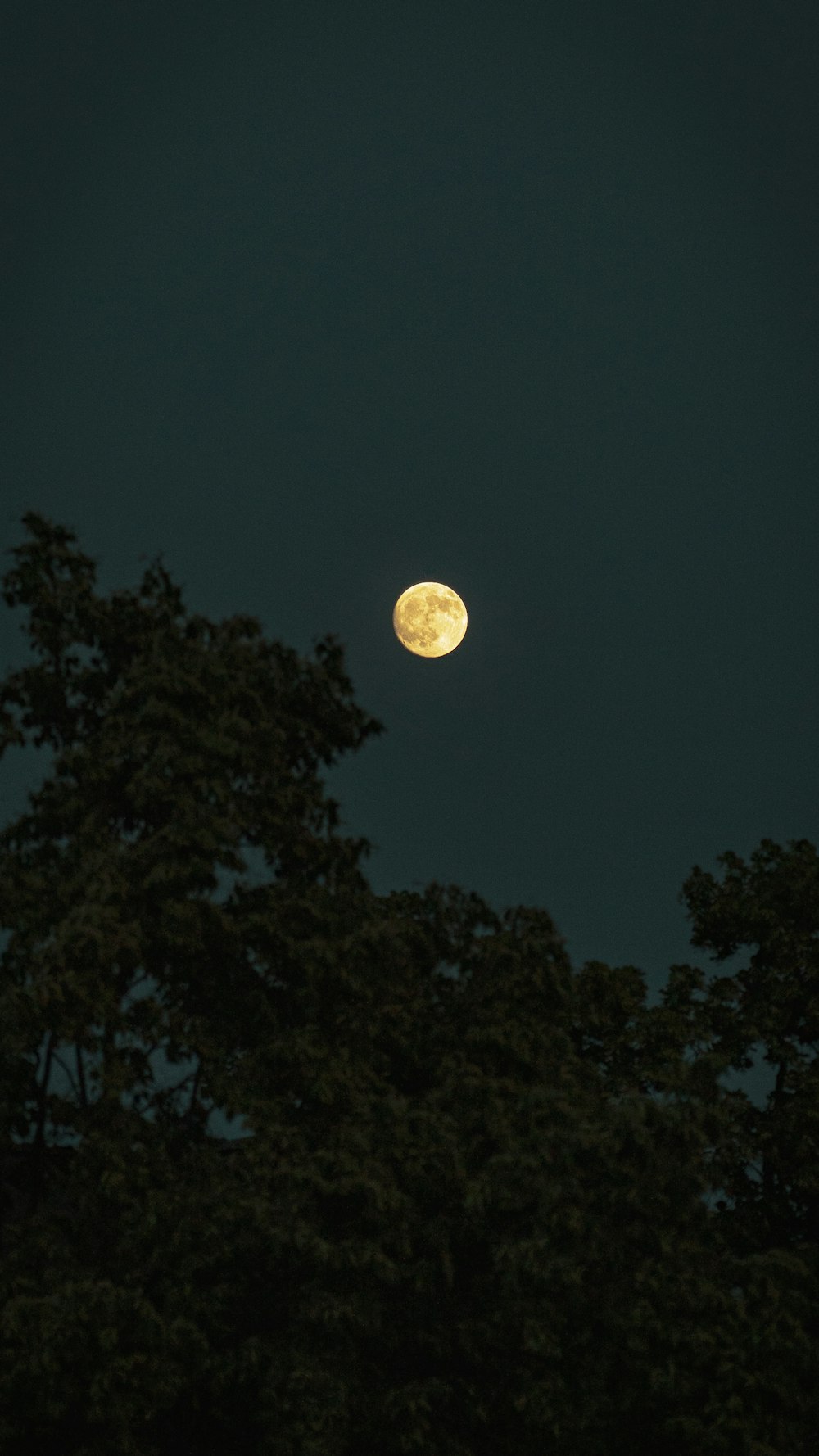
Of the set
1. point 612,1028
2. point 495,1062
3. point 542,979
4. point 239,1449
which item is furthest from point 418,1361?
point 612,1028

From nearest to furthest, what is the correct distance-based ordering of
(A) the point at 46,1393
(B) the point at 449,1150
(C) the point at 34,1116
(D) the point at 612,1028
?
(A) the point at 46,1393 < (B) the point at 449,1150 < (C) the point at 34,1116 < (D) the point at 612,1028

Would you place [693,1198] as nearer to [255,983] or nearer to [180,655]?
[255,983]

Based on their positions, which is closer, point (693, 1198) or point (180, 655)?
point (693, 1198)

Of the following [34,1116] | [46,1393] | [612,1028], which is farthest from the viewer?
[612,1028]

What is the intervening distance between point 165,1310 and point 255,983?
3.94 meters

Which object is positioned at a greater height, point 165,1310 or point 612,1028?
point 612,1028

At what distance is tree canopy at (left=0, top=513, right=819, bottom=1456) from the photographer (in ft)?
48.0

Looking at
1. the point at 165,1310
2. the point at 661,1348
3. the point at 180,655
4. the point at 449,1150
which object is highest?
the point at 180,655

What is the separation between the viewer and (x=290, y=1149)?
1577cm

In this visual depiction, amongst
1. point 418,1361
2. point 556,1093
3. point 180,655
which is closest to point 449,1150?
point 556,1093

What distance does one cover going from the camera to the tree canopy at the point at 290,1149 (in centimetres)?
1462

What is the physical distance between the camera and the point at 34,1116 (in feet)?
54.7

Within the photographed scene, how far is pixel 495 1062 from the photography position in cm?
1717

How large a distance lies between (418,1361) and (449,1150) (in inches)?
103
